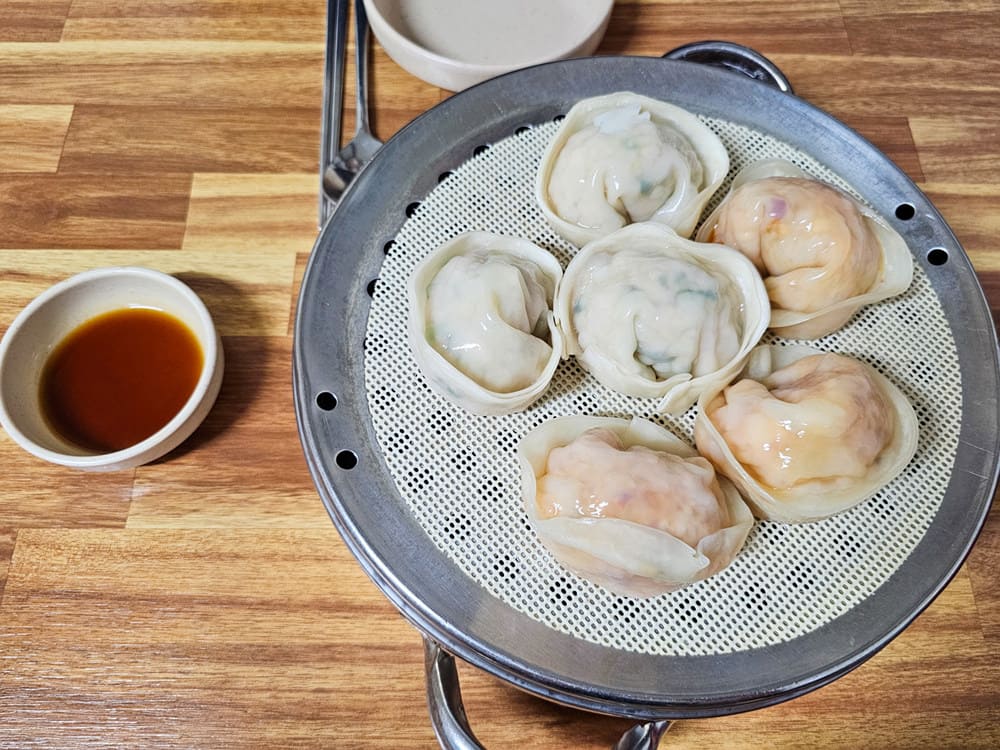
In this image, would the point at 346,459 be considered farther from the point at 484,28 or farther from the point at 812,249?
the point at 484,28

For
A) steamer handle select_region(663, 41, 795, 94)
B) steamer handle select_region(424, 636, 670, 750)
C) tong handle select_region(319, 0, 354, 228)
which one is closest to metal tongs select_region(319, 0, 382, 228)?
tong handle select_region(319, 0, 354, 228)

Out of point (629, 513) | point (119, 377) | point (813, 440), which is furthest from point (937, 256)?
point (119, 377)

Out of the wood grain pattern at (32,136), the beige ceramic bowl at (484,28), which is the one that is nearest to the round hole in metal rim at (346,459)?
the beige ceramic bowl at (484,28)

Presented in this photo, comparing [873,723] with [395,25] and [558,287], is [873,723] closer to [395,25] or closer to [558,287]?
[558,287]

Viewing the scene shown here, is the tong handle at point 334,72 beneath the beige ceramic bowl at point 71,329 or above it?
above

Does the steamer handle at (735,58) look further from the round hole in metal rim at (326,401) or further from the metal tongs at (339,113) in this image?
the round hole in metal rim at (326,401)

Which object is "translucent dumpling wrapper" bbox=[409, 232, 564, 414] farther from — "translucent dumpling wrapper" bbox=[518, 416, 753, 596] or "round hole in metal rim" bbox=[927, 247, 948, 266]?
"round hole in metal rim" bbox=[927, 247, 948, 266]
